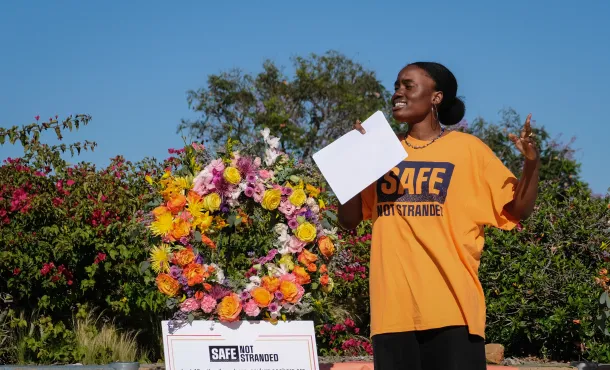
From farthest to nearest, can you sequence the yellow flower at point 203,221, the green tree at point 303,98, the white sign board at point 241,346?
the green tree at point 303,98 < the yellow flower at point 203,221 < the white sign board at point 241,346

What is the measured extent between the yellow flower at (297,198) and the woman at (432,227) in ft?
3.50

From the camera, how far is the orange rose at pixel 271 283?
421 cm

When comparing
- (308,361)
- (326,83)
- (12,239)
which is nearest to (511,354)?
(308,361)

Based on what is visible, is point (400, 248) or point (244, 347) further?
point (244, 347)

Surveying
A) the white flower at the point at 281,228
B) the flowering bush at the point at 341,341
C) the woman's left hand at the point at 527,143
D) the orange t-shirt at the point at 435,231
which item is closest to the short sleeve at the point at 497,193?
the orange t-shirt at the point at 435,231

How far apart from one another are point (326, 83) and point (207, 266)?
18.3 m

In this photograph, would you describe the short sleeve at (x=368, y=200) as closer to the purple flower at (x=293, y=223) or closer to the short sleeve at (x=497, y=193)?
the short sleeve at (x=497, y=193)

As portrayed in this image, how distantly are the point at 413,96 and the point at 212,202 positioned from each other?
1.45 m

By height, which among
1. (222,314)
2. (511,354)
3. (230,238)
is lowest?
(511,354)

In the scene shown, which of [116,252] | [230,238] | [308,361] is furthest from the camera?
[116,252]

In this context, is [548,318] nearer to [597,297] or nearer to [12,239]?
[597,297]

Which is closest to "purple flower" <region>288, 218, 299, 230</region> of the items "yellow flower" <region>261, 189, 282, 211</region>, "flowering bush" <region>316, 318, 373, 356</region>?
"yellow flower" <region>261, 189, 282, 211</region>

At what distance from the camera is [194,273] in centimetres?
420

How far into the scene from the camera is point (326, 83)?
877 inches
